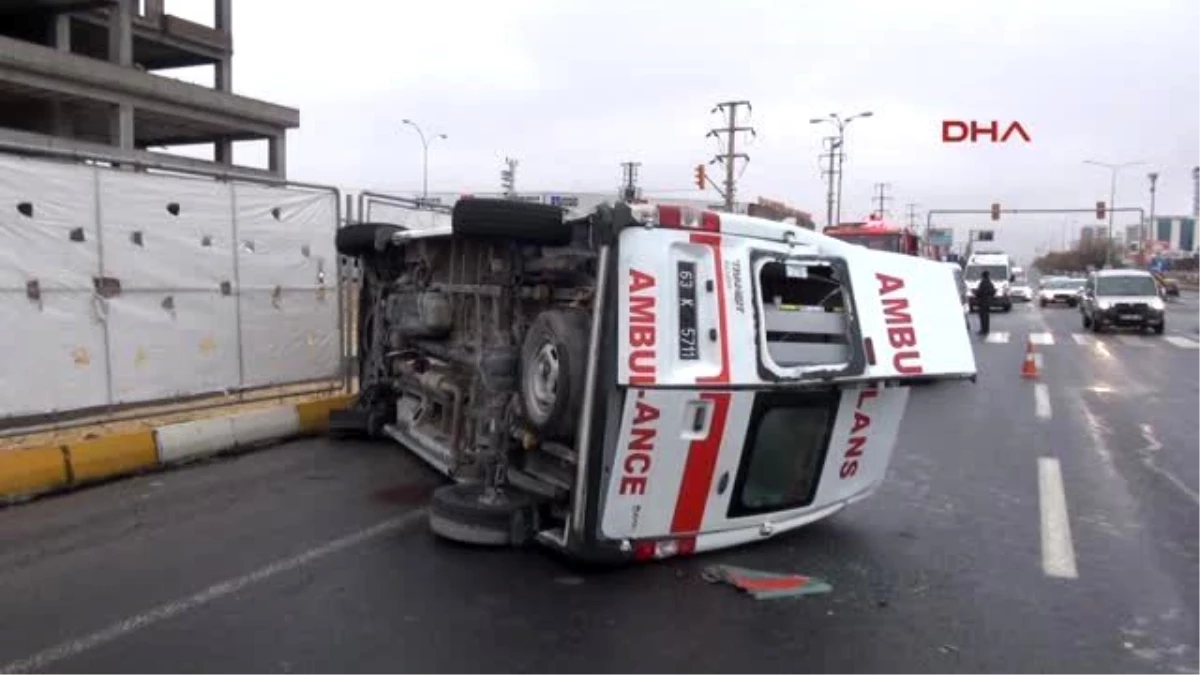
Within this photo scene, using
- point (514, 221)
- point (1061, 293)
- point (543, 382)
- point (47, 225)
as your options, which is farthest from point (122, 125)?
point (1061, 293)

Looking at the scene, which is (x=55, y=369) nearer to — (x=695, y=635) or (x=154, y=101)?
(x=695, y=635)

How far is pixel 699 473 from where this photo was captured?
5301 millimetres

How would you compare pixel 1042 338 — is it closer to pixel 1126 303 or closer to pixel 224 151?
pixel 1126 303

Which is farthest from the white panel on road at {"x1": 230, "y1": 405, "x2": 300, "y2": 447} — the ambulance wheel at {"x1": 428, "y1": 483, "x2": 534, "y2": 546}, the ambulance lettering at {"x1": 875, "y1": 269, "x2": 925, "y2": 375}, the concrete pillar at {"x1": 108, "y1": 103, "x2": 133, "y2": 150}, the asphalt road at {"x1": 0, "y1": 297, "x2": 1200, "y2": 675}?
the concrete pillar at {"x1": 108, "y1": 103, "x2": 133, "y2": 150}

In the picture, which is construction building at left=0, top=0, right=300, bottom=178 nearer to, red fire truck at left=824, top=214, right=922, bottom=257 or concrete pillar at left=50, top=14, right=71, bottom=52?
concrete pillar at left=50, top=14, right=71, bottom=52

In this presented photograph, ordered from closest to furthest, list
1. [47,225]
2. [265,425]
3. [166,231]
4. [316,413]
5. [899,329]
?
[899,329], [47,225], [166,231], [265,425], [316,413]

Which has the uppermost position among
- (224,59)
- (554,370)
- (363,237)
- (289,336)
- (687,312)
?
(224,59)

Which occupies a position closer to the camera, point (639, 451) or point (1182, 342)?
point (639, 451)

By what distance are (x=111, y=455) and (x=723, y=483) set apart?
4.59m

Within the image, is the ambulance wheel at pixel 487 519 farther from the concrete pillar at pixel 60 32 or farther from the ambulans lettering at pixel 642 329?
the concrete pillar at pixel 60 32

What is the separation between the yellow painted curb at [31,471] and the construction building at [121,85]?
96.7 ft

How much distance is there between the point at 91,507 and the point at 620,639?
156 inches

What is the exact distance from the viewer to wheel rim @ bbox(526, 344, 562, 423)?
5.52 meters

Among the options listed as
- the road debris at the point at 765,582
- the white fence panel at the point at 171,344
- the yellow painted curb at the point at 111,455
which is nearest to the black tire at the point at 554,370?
the road debris at the point at 765,582
